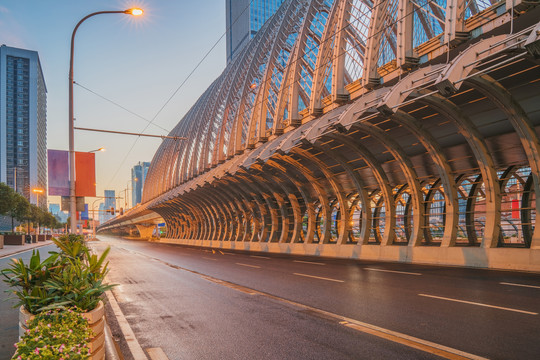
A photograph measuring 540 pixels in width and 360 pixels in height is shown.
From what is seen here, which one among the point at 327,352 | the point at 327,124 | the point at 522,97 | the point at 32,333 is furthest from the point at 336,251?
the point at 32,333

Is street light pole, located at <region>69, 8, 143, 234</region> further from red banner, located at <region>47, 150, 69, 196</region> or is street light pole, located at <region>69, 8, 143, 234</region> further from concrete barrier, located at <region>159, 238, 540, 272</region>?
concrete barrier, located at <region>159, 238, 540, 272</region>

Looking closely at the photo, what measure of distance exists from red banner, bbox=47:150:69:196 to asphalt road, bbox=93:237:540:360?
12.4 feet

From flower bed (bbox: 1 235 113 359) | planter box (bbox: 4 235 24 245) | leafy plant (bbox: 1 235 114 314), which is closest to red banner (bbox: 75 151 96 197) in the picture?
leafy plant (bbox: 1 235 114 314)

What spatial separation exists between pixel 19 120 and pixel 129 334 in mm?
215271

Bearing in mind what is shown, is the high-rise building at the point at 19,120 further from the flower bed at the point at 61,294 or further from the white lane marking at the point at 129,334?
the flower bed at the point at 61,294

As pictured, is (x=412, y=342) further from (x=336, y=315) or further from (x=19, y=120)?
(x=19, y=120)

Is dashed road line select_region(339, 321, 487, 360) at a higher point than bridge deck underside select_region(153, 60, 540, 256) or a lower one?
lower

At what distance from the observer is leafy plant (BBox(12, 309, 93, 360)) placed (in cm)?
349

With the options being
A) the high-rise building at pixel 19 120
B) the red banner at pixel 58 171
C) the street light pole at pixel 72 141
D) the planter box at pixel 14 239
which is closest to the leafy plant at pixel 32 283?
the red banner at pixel 58 171

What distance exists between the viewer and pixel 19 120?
190 metres

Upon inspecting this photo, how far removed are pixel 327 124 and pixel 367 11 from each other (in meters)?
8.16

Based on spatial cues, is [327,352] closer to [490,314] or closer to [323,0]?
[490,314]

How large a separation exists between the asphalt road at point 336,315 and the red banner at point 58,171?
3.78 meters

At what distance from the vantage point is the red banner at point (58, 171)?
44.5 feet
